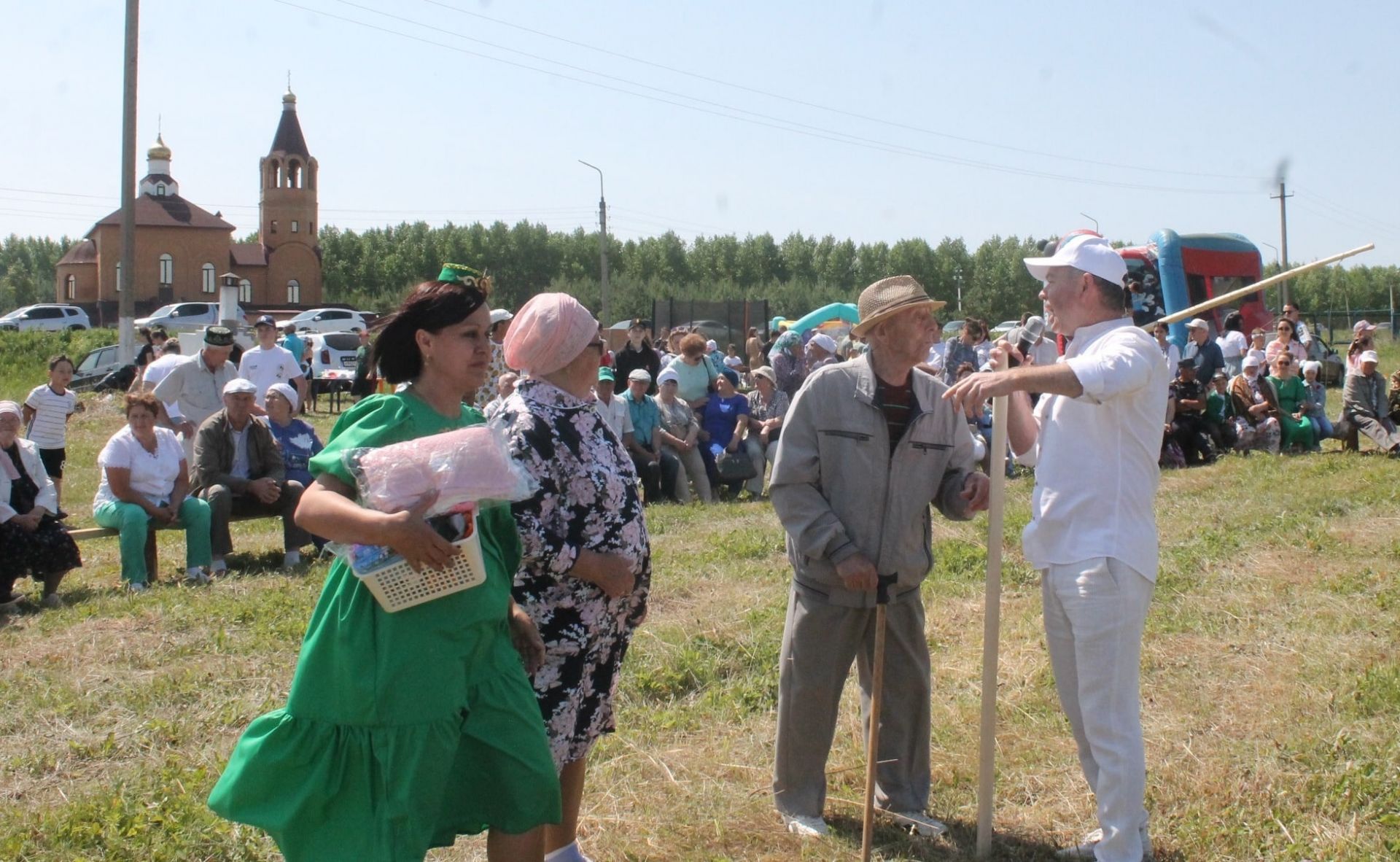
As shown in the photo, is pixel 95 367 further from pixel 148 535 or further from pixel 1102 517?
pixel 1102 517

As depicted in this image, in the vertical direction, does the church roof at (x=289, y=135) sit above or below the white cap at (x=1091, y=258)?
above

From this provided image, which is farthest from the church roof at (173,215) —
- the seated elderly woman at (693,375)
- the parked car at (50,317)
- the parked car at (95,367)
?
the seated elderly woman at (693,375)

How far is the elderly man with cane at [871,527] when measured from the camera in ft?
13.9

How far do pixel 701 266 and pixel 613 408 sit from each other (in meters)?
89.6

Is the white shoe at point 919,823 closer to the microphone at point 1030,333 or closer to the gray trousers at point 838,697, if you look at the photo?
the gray trousers at point 838,697

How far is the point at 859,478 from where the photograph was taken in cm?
424

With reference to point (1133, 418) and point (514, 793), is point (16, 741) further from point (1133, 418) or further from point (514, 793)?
point (1133, 418)

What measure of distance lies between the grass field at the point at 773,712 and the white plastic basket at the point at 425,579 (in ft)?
5.44

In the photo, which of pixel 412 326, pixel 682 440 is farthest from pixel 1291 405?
pixel 412 326

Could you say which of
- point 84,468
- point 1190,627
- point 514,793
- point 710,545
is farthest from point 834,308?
point 514,793

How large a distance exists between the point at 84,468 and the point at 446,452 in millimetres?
16202

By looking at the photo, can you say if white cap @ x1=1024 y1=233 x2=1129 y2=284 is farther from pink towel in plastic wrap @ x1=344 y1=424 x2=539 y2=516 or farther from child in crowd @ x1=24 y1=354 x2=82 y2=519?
child in crowd @ x1=24 y1=354 x2=82 y2=519

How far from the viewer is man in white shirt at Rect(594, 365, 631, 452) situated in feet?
40.3

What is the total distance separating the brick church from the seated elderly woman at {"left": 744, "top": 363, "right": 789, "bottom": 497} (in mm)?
70204
